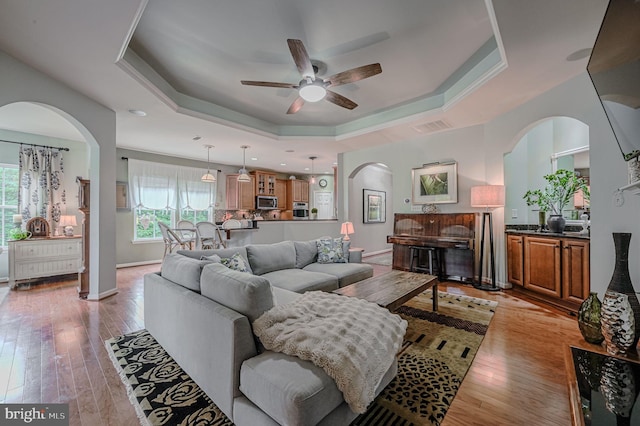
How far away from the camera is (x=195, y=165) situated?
7477 millimetres

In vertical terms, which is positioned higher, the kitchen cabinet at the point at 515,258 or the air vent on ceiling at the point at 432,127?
the air vent on ceiling at the point at 432,127

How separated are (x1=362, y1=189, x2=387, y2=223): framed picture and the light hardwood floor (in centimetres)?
433

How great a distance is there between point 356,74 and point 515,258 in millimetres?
3512

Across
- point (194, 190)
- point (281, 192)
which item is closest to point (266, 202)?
point (281, 192)

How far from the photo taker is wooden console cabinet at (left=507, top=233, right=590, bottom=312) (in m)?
3.06

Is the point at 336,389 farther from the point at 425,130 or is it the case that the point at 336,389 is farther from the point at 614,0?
the point at 425,130

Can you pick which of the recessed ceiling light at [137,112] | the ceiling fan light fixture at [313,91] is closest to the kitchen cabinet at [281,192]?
the recessed ceiling light at [137,112]

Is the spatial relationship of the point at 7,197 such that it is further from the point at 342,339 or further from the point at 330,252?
the point at 342,339

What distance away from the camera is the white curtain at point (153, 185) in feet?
20.9

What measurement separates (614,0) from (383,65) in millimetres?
2142

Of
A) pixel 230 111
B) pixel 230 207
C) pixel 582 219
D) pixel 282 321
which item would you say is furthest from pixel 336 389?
pixel 230 207

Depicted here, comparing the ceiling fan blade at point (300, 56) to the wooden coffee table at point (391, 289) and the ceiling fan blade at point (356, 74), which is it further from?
the wooden coffee table at point (391, 289)

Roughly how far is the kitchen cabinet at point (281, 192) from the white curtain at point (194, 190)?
7.18 ft

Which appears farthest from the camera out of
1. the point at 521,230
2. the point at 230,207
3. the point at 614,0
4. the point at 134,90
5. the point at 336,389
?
the point at 230,207
